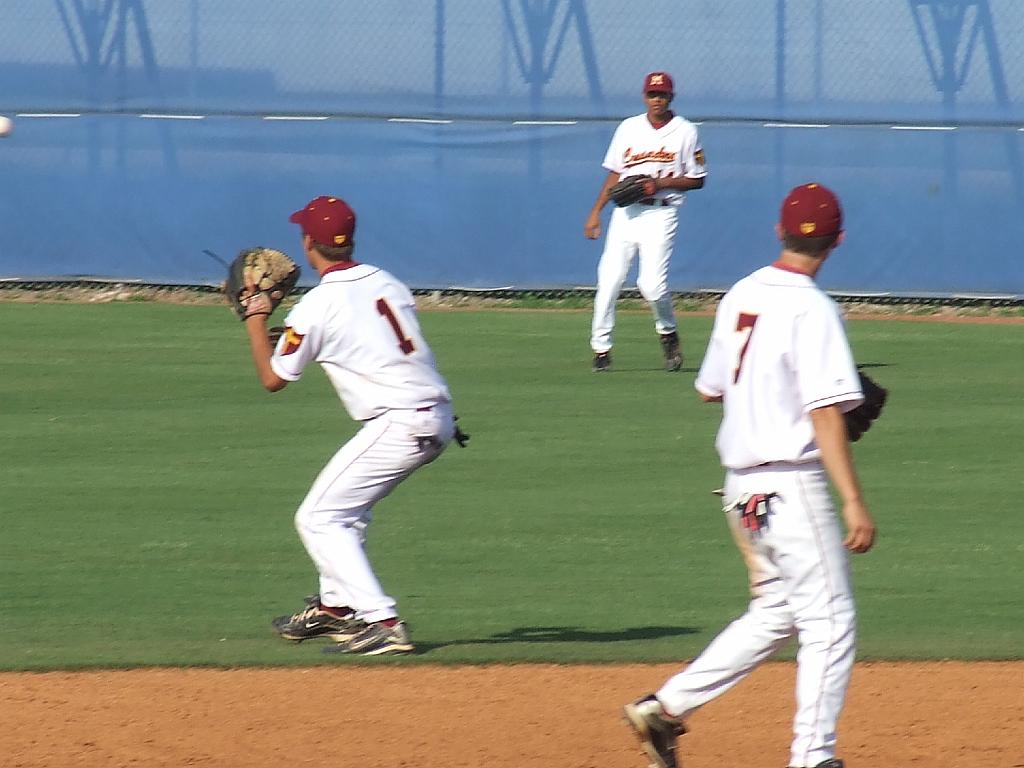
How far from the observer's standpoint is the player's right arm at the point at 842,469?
4.54 meters

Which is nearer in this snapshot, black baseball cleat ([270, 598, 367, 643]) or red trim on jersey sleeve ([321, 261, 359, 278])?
red trim on jersey sleeve ([321, 261, 359, 278])

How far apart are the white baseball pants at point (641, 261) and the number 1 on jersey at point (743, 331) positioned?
8013 millimetres

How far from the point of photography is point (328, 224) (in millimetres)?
6215

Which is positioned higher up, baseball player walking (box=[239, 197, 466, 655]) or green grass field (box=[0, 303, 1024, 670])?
baseball player walking (box=[239, 197, 466, 655])

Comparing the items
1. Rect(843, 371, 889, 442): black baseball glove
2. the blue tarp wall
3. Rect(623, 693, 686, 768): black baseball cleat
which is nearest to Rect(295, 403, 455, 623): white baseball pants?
Rect(623, 693, 686, 768): black baseball cleat

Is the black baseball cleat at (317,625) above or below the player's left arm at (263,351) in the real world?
below

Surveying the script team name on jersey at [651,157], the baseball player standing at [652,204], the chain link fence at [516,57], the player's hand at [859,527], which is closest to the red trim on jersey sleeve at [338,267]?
the player's hand at [859,527]

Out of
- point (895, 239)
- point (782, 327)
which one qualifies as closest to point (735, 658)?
point (782, 327)

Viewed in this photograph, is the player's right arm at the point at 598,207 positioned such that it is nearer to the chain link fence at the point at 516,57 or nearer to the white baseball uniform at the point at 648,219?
the white baseball uniform at the point at 648,219

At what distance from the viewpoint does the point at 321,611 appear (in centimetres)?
650

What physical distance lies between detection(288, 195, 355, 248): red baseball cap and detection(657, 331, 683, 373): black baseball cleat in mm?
7019

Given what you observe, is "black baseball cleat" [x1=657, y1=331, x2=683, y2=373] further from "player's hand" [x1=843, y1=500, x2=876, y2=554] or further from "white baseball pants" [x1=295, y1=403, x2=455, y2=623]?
"player's hand" [x1=843, y1=500, x2=876, y2=554]

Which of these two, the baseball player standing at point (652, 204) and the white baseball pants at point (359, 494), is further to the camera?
the baseball player standing at point (652, 204)

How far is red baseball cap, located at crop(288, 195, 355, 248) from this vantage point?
20.4 ft
